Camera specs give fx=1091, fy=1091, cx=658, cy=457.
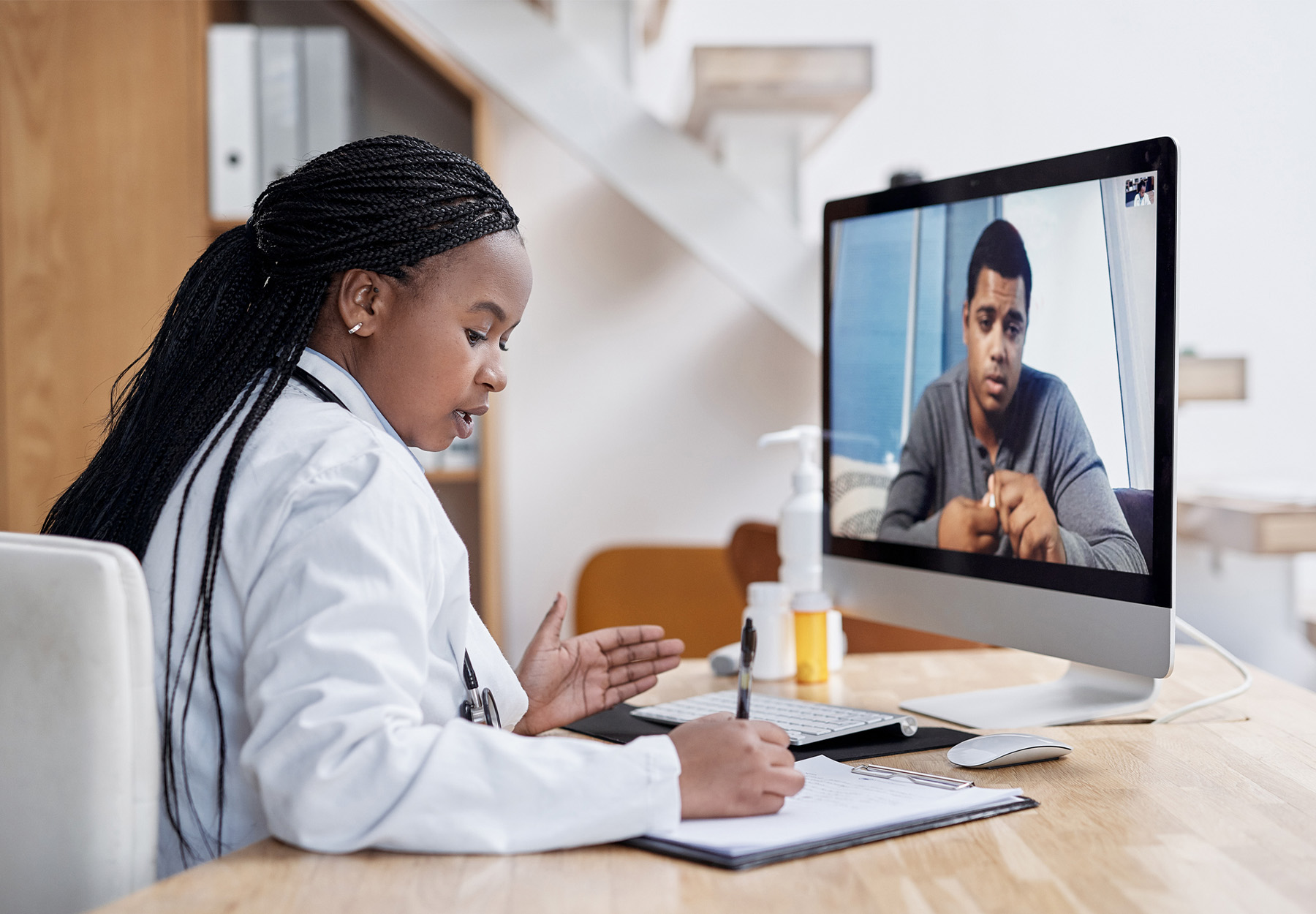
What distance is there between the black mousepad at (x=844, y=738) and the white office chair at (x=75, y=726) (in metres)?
0.45

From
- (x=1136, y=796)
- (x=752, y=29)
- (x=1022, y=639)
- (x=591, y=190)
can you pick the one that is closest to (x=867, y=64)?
(x=752, y=29)

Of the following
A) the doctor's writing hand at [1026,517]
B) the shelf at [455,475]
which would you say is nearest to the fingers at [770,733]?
the doctor's writing hand at [1026,517]

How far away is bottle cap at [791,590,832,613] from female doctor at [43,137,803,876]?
19.1 inches

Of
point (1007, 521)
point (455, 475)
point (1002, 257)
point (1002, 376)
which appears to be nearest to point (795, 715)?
point (1007, 521)

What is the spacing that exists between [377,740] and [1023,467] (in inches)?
27.5

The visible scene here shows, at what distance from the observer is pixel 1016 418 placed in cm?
110

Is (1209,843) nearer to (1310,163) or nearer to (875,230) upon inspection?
(875,230)

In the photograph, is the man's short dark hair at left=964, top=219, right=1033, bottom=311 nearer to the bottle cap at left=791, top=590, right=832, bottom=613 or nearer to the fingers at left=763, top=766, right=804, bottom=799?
the bottle cap at left=791, top=590, right=832, bottom=613

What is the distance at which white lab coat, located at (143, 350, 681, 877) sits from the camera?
0.68 m

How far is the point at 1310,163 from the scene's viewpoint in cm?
223

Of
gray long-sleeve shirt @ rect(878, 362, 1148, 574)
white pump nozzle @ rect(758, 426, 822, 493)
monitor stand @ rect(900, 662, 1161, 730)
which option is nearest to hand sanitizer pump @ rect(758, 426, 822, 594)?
white pump nozzle @ rect(758, 426, 822, 493)

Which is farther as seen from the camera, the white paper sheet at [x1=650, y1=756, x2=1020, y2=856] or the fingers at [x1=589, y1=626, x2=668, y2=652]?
the fingers at [x1=589, y1=626, x2=668, y2=652]

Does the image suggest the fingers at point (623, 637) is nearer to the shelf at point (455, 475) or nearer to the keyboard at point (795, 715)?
the keyboard at point (795, 715)

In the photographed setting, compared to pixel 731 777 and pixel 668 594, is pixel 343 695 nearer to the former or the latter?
pixel 731 777
